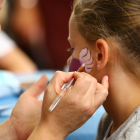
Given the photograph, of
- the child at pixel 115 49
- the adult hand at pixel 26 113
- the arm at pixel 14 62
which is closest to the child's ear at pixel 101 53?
the child at pixel 115 49

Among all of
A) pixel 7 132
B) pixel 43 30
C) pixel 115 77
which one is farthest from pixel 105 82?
pixel 43 30

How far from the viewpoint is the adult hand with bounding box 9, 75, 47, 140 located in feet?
2.73

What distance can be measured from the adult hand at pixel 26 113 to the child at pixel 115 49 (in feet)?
0.88

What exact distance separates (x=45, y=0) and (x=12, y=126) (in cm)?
253

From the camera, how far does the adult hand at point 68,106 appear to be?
0.55 m

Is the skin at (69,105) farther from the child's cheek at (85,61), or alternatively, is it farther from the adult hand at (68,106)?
the child's cheek at (85,61)

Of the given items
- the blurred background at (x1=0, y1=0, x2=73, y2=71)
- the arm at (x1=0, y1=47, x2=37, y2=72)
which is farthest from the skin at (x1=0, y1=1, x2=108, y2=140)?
the blurred background at (x1=0, y1=0, x2=73, y2=71)

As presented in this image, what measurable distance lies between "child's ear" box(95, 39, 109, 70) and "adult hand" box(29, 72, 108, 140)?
0.10 metres

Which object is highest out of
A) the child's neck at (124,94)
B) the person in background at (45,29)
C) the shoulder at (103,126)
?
the child's neck at (124,94)

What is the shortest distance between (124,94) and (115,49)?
0.16 meters

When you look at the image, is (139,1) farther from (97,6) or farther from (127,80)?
(127,80)

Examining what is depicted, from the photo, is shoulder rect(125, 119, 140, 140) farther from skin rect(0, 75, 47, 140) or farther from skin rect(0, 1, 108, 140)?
skin rect(0, 75, 47, 140)

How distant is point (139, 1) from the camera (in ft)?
1.98

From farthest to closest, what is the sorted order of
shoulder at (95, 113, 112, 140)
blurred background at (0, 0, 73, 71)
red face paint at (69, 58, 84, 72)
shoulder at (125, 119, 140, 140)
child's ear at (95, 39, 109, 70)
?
blurred background at (0, 0, 73, 71) → shoulder at (95, 113, 112, 140) → red face paint at (69, 58, 84, 72) → child's ear at (95, 39, 109, 70) → shoulder at (125, 119, 140, 140)
